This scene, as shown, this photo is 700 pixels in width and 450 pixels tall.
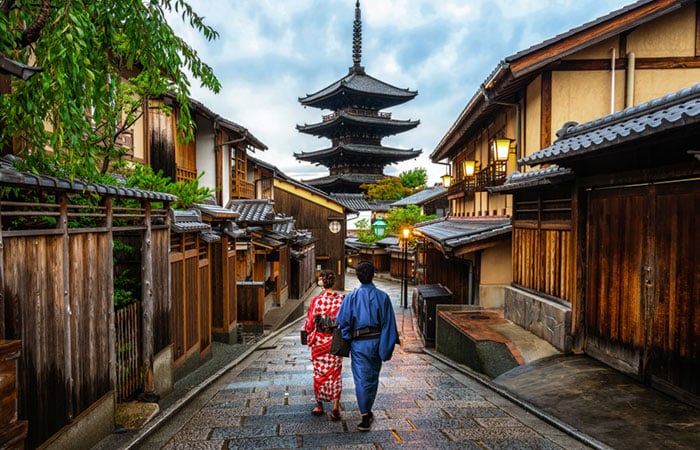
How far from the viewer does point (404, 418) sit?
5.27 metres

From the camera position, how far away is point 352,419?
5289mm

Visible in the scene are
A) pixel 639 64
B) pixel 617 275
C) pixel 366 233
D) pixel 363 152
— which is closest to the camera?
pixel 617 275

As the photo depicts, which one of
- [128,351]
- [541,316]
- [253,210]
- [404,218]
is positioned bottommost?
[541,316]

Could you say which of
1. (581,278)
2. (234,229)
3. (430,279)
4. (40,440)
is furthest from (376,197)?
(40,440)

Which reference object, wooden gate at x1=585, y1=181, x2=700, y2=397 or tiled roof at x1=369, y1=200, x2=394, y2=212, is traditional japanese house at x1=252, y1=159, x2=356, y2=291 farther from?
wooden gate at x1=585, y1=181, x2=700, y2=397

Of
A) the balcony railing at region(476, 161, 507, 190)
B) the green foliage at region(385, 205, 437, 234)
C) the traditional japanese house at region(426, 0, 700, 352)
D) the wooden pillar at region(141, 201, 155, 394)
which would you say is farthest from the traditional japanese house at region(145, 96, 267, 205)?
the green foliage at region(385, 205, 437, 234)

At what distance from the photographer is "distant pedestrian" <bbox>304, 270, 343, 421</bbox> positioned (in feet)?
17.9

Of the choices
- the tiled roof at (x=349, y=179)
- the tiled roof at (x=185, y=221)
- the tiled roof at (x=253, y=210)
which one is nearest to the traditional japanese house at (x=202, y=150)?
the tiled roof at (x=253, y=210)

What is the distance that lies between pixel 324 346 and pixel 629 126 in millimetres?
4540

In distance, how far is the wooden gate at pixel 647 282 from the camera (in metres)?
4.91

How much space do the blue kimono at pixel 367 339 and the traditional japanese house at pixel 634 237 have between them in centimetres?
327

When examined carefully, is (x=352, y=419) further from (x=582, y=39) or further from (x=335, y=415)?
(x=582, y=39)

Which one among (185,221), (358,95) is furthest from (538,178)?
(358,95)

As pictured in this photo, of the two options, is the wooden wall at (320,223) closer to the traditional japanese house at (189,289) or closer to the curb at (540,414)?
the traditional japanese house at (189,289)
